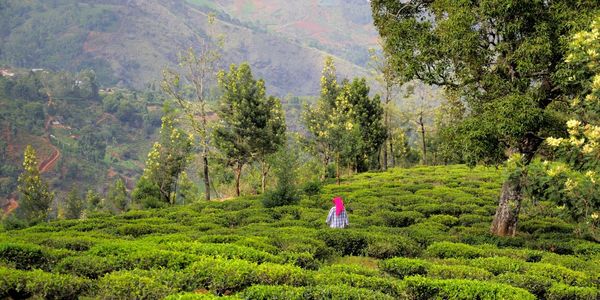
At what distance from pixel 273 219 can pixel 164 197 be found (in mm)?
19034

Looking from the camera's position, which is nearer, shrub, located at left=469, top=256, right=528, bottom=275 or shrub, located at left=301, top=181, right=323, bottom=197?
shrub, located at left=469, top=256, right=528, bottom=275

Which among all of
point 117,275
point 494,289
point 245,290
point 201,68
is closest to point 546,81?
point 494,289

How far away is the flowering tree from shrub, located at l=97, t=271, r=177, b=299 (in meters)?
8.54

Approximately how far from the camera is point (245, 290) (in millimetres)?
8906

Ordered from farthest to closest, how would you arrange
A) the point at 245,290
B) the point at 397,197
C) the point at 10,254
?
the point at 397,197 < the point at 10,254 < the point at 245,290

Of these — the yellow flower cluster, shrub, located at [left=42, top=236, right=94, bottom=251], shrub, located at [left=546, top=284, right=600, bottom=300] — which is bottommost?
shrub, located at [left=546, top=284, right=600, bottom=300]

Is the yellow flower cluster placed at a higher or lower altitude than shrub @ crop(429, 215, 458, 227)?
higher

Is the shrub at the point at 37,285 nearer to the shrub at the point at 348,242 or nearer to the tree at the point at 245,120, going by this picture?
the shrub at the point at 348,242

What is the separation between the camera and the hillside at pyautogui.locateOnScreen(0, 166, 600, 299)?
8.79m

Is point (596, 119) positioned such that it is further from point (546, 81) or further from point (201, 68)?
point (201, 68)

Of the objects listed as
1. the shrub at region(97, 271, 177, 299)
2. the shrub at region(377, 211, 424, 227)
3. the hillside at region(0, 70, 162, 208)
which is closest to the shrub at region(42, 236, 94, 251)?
the shrub at region(97, 271, 177, 299)

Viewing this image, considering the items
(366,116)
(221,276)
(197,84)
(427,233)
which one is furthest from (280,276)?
(366,116)

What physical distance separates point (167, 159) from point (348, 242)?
23646 mm

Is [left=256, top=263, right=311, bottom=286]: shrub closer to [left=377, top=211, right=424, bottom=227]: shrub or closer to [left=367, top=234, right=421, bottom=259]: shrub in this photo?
[left=367, top=234, right=421, bottom=259]: shrub
